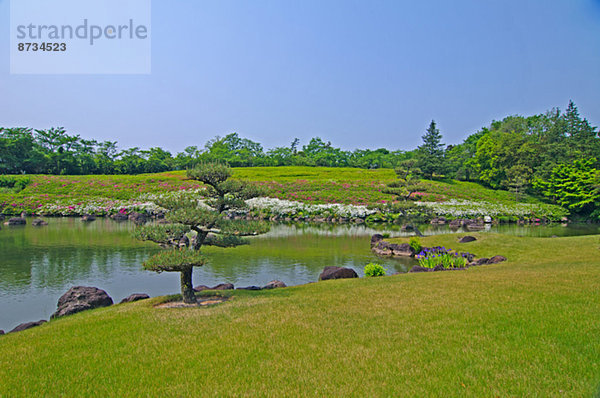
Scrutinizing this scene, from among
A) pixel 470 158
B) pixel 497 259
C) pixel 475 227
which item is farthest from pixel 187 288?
pixel 470 158

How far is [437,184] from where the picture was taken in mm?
62312

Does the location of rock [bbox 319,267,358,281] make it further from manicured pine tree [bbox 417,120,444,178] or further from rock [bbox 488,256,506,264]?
manicured pine tree [bbox 417,120,444,178]

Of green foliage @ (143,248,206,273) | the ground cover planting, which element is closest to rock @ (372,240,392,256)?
green foliage @ (143,248,206,273)

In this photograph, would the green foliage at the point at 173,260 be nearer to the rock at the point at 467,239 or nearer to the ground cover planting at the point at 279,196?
the rock at the point at 467,239

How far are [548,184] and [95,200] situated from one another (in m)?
61.6

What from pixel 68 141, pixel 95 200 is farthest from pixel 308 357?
pixel 68 141

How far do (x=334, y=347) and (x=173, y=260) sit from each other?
4736 millimetres

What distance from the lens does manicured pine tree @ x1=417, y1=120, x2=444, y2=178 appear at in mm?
70312

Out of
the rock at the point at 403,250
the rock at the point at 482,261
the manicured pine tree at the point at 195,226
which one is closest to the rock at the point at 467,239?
the rock at the point at 403,250

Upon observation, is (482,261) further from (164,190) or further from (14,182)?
(14,182)

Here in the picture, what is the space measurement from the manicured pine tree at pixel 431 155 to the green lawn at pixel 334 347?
2496 inches

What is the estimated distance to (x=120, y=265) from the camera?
58.4 feet

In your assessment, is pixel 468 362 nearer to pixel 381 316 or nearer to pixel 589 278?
pixel 381 316

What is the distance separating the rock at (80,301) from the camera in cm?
997
